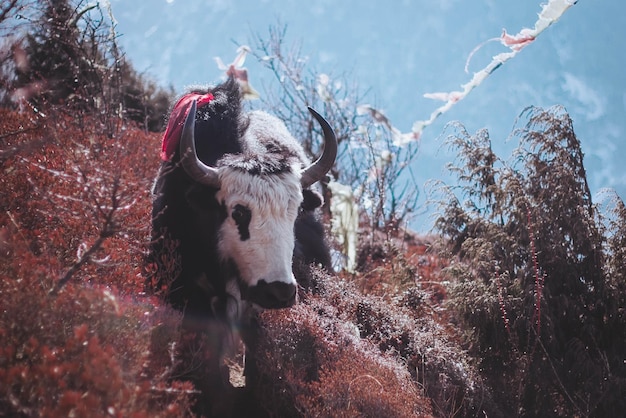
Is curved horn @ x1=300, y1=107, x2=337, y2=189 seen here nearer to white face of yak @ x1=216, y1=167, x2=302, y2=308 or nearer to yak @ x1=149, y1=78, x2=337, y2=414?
yak @ x1=149, y1=78, x2=337, y2=414

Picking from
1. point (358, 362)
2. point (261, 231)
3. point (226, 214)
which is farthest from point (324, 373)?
point (226, 214)

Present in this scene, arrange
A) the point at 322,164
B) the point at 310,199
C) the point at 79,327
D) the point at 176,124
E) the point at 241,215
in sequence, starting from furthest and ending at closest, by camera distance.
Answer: the point at 176,124
the point at 310,199
the point at 322,164
the point at 241,215
the point at 79,327

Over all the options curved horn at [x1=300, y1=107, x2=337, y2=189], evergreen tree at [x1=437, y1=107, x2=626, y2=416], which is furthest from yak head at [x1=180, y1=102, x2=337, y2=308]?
evergreen tree at [x1=437, y1=107, x2=626, y2=416]

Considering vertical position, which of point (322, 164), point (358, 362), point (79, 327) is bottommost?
point (79, 327)

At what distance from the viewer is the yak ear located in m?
4.27

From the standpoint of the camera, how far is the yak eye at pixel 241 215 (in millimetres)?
3652

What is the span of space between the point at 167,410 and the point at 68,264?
1.45 m

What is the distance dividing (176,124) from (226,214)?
1038 mm

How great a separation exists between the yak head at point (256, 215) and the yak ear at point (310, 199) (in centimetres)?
30

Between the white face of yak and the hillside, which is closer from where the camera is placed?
the hillside

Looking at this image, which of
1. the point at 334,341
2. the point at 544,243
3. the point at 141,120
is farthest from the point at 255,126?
the point at 141,120

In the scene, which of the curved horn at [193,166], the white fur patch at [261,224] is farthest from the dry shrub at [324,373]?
the curved horn at [193,166]

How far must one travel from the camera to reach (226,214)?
377 cm

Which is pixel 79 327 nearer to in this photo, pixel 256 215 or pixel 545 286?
pixel 256 215
